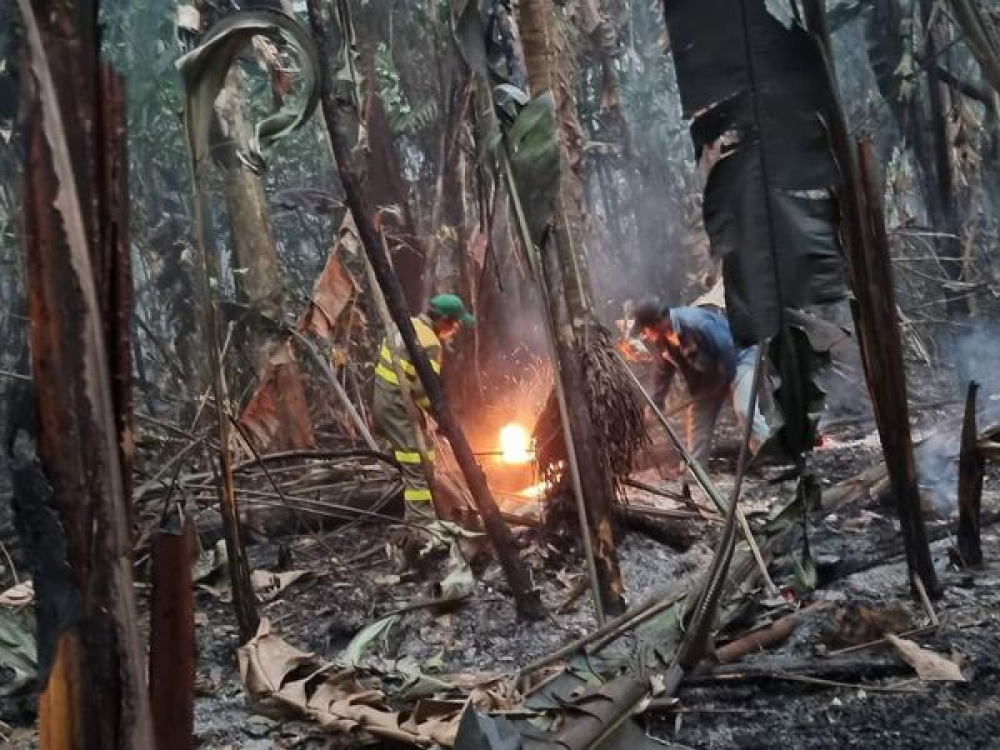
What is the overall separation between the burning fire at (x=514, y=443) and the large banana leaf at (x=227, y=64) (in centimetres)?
466

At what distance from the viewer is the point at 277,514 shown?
19.8 ft

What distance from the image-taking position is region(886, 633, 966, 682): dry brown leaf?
2820 millimetres

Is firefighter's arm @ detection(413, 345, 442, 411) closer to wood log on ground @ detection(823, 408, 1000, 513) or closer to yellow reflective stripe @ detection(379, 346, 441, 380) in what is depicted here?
yellow reflective stripe @ detection(379, 346, 441, 380)

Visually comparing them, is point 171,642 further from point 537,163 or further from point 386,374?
point 386,374

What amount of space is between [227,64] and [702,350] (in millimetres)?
5129

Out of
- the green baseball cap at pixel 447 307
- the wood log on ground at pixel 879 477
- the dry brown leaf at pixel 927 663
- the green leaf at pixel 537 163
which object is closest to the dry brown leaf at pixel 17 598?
the green leaf at pixel 537 163

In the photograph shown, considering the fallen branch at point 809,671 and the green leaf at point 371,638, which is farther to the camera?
the green leaf at point 371,638

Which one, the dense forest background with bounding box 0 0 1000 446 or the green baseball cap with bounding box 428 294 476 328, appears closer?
the green baseball cap with bounding box 428 294 476 328

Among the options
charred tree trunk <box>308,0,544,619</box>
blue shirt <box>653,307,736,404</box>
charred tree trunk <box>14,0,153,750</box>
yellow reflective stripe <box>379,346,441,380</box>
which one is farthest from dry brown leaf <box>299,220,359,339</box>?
charred tree trunk <box>14,0,153,750</box>

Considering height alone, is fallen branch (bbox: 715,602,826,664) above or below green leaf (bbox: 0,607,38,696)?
below

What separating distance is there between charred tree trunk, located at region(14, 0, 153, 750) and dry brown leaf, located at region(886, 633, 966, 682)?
2456 mm

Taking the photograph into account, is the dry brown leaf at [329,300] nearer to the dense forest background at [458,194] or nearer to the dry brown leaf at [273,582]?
the dense forest background at [458,194]

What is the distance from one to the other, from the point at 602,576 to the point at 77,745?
2556 millimetres

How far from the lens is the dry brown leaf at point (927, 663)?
2820mm
